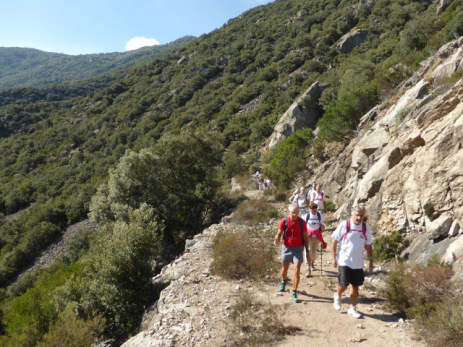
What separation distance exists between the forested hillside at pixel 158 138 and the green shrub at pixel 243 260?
2.92 meters

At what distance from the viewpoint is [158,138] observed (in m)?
53.2

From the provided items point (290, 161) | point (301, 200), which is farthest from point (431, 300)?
point (290, 161)

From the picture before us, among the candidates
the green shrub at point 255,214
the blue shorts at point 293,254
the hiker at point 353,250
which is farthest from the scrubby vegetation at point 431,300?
the green shrub at point 255,214

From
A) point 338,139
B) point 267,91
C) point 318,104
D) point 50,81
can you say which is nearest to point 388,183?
point 338,139

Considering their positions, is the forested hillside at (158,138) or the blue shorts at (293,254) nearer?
the blue shorts at (293,254)

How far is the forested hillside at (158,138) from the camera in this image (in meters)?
10.2

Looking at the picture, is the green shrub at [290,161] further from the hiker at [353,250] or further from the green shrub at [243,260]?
the hiker at [353,250]

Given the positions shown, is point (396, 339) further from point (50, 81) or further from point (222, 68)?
point (50, 81)

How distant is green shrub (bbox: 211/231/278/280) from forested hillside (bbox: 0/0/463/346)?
2.92m

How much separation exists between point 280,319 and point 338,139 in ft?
53.4

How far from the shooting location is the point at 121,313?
8688mm

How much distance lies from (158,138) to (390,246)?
50.1 metres

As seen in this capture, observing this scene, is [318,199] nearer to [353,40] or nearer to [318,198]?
[318,198]

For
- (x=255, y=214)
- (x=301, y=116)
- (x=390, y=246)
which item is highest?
(x=301, y=116)
